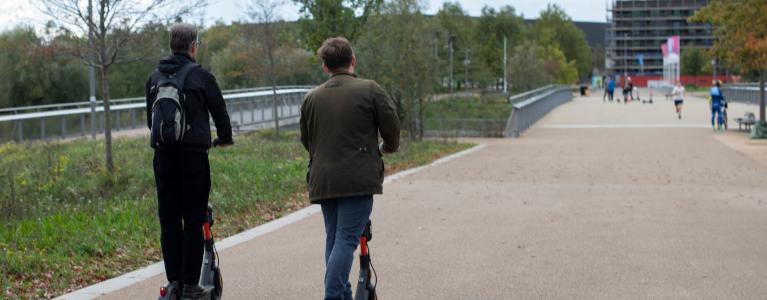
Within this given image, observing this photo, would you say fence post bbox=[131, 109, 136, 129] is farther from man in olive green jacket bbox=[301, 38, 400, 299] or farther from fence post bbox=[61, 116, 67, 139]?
man in olive green jacket bbox=[301, 38, 400, 299]

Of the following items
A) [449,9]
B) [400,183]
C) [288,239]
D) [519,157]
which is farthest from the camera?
[449,9]

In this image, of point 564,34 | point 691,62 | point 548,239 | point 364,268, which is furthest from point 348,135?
point 691,62

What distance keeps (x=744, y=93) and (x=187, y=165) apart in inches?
1915

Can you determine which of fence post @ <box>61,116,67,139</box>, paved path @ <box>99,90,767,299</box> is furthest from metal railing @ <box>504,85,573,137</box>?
fence post @ <box>61,116,67,139</box>

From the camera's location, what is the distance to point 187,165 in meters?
5.20

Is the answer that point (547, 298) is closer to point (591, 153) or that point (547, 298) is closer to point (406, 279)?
point (406, 279)

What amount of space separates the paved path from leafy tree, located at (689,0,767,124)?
7775 millimetres

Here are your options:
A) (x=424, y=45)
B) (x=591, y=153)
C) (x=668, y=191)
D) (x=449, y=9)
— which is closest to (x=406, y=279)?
(x=668, y=191)

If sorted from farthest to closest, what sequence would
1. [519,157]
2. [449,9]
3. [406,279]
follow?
1. [449,9]
2. [519,157]
3. [406,279]

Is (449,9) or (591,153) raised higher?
(449,9)

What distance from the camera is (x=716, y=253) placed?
779cm

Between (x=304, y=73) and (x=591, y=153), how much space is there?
3304 cm

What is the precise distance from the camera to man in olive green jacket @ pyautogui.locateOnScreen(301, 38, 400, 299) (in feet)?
16.3

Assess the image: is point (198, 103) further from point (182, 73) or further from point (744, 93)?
point (744, 93)
